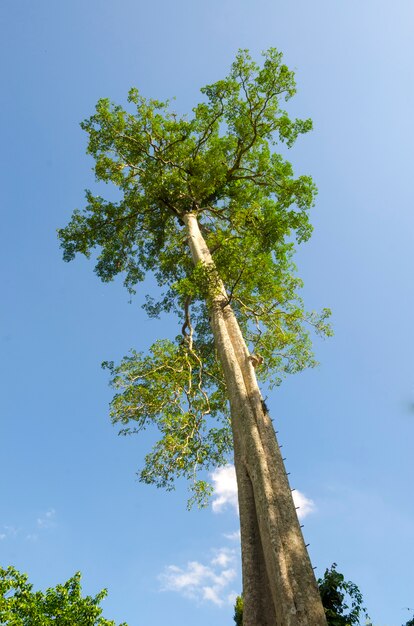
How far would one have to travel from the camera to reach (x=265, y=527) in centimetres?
555

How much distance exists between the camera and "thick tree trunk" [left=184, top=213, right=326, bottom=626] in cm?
482

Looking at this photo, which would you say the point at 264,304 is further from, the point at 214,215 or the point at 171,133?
the point at 171,133

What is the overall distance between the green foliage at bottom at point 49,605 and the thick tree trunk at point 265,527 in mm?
10863

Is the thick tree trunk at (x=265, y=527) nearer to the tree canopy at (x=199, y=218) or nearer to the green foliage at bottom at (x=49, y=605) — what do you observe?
the tree canopy at (x=199, y=218)

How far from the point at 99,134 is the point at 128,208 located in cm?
262

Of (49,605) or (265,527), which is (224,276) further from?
(49,605)

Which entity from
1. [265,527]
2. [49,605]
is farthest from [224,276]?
[49,605]

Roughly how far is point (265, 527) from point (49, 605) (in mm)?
12131

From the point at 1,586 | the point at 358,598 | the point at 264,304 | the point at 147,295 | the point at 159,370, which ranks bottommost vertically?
the point at 358,598

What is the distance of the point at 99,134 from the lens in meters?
14.9

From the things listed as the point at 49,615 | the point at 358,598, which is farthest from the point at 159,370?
the point at 49,615

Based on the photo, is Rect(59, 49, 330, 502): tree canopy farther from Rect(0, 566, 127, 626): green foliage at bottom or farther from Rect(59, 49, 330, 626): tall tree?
Rect(0, 566, 127, 626): green foliage at bottom

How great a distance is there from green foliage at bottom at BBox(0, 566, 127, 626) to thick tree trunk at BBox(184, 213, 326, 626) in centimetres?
1086

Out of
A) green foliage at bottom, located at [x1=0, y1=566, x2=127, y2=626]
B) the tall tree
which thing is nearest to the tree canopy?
the tall tree
